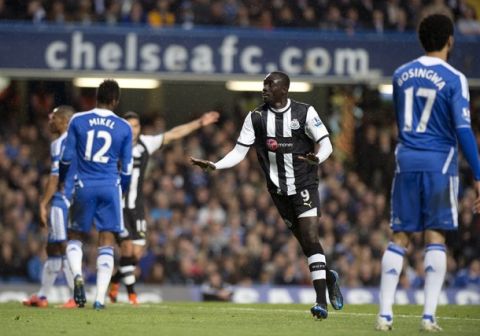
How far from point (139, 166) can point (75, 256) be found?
271 centimetres

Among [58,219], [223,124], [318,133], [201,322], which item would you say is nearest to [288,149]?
[318,133]

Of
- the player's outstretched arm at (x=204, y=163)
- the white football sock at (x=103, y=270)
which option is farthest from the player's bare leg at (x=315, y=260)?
the white football sock at (x=103, y=270)

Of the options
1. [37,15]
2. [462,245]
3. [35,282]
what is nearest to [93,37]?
[37,15]

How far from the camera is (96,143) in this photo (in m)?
→ 11.8

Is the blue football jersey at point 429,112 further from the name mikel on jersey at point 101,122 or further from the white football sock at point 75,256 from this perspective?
the white football sock at point 75,256

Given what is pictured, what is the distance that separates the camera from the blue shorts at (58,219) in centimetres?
1292

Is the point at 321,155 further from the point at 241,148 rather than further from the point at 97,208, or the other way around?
the point at 97,208

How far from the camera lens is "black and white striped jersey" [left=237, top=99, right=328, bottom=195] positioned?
10422mm

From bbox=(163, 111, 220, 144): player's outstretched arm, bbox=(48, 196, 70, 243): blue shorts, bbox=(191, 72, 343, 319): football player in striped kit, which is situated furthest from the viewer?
bbox=(163, 111, 220, 144): player's outstretched arm

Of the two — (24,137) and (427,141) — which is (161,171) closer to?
(24,137)

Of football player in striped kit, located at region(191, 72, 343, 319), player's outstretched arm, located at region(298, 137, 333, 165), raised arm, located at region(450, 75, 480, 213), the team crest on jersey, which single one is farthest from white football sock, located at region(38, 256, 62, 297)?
raised arm, located at region(450, 75, 480, 213)

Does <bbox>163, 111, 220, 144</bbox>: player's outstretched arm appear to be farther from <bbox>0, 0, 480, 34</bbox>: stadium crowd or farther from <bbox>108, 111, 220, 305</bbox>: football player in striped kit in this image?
<bbox>0, 0, 480, 34</bbox>: stadium crowd

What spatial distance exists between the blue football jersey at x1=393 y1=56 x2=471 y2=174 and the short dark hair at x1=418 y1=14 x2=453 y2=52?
0.10 metres

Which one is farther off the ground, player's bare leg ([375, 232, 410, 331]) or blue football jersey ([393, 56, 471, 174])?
blue football jersey ([393, 56, 471, 174])
